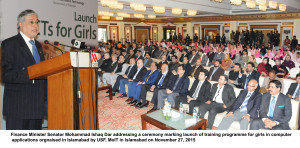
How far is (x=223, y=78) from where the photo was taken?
436cm

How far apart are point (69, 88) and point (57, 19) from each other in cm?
211

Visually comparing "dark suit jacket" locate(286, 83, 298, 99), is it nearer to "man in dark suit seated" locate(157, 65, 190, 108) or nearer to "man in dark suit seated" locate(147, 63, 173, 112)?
"man in dark suit seated" locate(157, 65, 190, 108)

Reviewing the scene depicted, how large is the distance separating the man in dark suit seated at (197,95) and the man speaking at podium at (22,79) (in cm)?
326

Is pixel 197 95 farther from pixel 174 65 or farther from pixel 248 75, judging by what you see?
pixel 174 65

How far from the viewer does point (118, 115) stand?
4984 mm

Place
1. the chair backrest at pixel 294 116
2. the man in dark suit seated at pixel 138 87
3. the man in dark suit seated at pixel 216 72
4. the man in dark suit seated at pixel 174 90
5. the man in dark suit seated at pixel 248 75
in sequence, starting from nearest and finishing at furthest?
the chair backrest at pixel 294 116
the man in dark suit seated at pixel 174 90
the man in dark suit seated at pixel 248 75
the man in dark suit seated at pixel 138 87
the man in dark suit seated at pixel 216 72

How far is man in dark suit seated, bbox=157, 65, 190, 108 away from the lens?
5031 mm

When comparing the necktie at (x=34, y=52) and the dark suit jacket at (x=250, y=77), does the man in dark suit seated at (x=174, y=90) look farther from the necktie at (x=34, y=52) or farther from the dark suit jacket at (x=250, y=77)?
the necktie at (x=34, y=52)

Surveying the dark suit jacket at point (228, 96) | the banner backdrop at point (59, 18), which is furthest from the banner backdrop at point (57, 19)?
the dark suit jacket at point (228, 96)

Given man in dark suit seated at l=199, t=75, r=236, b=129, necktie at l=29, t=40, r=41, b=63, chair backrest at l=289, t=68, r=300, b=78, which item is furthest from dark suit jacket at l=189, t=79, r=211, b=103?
necktie at l=29, t=40, r=41, b=63

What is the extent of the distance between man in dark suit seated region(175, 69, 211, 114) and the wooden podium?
3009mm

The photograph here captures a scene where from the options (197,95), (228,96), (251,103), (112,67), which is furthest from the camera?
(112,67)

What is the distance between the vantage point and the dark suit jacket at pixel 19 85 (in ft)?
5.79

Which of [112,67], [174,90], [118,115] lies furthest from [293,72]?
[112,67]
